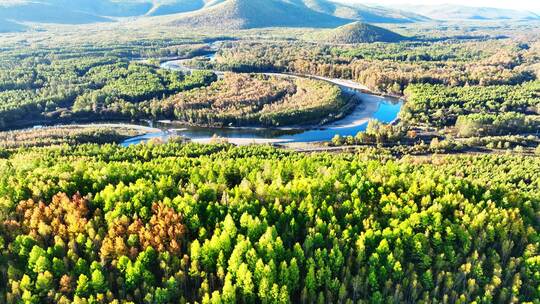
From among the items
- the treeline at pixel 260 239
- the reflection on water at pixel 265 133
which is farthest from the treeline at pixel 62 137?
the treeline at pixel 260 239

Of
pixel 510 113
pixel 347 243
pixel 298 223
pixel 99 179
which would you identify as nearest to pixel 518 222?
pixel 347 243

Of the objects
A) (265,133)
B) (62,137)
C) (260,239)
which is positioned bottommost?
(265,133)

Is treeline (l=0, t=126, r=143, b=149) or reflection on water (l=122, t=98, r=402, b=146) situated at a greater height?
treeline (l=0, t=126, r=143, b=149)

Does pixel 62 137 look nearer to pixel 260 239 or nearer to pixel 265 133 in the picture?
pixel 265 133

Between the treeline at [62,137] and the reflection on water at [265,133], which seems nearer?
the treeline at [62,137]

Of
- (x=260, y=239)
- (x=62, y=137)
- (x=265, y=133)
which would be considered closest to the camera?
(x=260, y=239)

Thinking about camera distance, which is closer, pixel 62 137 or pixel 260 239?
pixel 260 239

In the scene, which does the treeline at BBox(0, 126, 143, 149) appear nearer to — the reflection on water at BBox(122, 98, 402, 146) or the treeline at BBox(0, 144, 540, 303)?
the reflection on water at BBox(122, 98, 402, 146)

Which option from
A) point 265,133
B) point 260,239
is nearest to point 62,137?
point 265,133

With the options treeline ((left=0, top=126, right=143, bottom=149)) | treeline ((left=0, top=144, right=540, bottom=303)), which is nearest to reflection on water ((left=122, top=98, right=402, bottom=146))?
treeline ((left=0, top=126, right=143, bottom=149))

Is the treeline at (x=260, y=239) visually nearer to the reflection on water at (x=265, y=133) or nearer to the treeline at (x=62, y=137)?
the treeline at (x=62, y=137)
